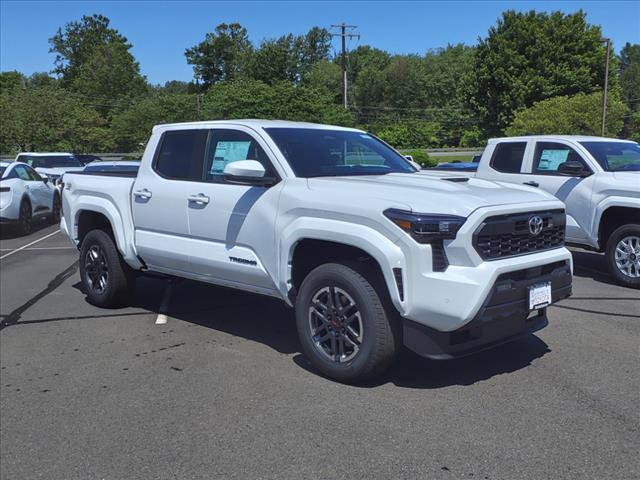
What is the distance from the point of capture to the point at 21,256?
440 inches

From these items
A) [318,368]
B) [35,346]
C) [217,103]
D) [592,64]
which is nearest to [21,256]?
[35,346]

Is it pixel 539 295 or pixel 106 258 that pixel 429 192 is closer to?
pixel 539 295

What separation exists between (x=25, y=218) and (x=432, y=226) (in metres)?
12.2

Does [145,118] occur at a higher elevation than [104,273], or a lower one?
higher

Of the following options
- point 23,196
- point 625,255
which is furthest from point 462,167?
point 23,196

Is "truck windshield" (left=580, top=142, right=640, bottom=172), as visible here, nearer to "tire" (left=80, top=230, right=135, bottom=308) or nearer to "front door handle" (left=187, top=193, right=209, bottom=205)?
"front door handle" (left=187, top=193, right=209, bottom=205)

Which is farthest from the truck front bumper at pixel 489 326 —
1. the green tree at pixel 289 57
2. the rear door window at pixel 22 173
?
the green tree at pixel 289 57

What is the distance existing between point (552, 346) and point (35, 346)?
15.0 ft

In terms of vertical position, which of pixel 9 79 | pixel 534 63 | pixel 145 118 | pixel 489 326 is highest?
pixel 9 79

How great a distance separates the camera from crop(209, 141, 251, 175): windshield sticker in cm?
560

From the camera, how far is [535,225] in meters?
4.59

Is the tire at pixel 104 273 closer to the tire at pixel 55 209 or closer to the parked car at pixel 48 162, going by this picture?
the tire at pixel 55 209

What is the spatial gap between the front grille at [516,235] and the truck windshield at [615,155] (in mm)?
4173

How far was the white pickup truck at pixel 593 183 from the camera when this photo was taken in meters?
7.95
